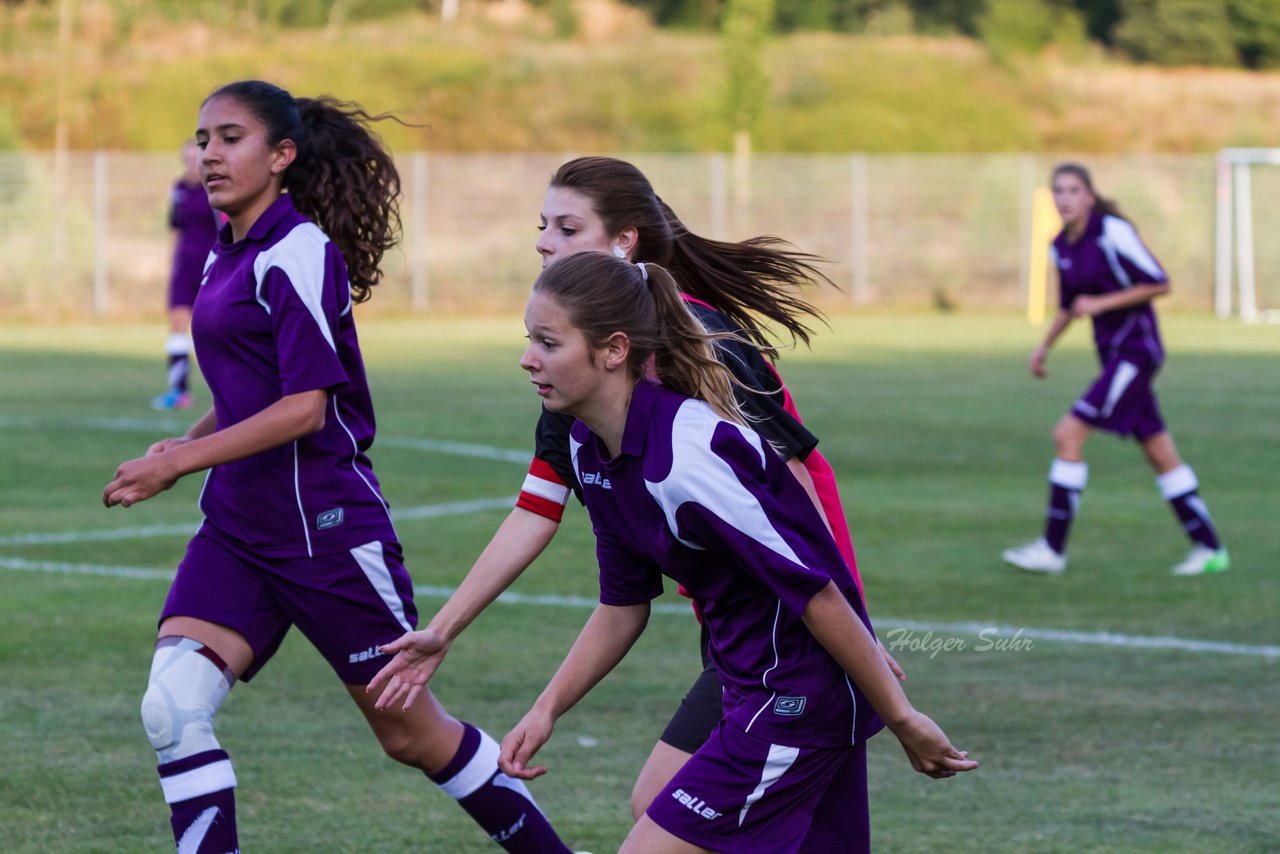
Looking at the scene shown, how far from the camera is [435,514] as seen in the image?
11023 mm

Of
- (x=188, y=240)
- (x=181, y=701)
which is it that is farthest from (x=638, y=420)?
(x=188, y=240)

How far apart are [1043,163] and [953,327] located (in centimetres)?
863

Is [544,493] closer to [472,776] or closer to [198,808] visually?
[472,776]

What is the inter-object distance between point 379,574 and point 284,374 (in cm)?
52

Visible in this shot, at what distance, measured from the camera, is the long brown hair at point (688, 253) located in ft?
14.0

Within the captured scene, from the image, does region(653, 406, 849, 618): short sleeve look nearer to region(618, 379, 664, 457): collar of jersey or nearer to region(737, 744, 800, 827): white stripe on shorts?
region(618, 379, 664, 457): collar of jersey

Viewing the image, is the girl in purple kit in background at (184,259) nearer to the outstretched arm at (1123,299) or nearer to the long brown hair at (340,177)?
the outstretched arm at (1123,299)

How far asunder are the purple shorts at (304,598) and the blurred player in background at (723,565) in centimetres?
101

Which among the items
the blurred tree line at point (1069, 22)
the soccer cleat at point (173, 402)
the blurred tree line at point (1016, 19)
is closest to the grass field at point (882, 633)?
the soccer cleat at point (173, 402)

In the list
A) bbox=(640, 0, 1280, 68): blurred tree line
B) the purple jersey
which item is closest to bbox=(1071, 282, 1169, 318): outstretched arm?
the purple jersey

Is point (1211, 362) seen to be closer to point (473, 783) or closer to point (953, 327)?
point (953, 327)

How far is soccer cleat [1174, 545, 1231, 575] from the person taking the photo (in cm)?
941

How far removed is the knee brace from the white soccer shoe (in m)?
5.85

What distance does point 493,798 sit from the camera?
458cm
